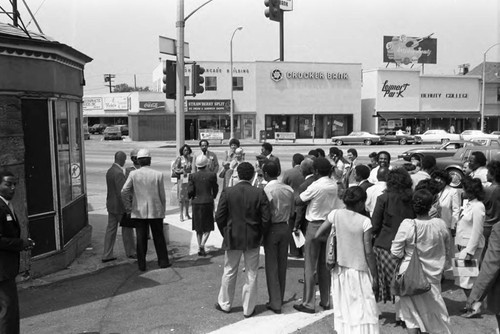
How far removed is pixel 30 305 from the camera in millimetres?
5965

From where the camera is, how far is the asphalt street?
5258mm

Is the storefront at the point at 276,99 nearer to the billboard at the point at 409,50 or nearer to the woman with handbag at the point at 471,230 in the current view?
the billboard at the point at 409,50

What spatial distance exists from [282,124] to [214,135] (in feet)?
30.4

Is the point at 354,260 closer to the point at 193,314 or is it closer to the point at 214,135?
the point at 193,314

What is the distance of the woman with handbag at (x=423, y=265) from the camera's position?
14.5 feet

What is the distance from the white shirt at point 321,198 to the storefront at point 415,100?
155 ft

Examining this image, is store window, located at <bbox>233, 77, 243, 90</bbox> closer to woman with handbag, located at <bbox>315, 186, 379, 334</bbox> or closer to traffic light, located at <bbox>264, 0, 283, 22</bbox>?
traffic light, located at <bbox>264, 0, 283, 22</bbox>

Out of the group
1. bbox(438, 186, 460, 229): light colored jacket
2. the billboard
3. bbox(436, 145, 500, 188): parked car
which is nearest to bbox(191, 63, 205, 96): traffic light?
bbox(438, 186, 460, 229): light colored jacket

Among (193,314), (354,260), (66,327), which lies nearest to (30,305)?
(66,327)

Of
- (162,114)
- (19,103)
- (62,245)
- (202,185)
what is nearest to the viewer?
(19,103)

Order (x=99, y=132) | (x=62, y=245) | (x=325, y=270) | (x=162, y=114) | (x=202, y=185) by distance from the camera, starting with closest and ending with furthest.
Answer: (x=325, y=270), (x=62, y=245), (x=202, y=185), (x=162, y=114), (x=99, y=132)

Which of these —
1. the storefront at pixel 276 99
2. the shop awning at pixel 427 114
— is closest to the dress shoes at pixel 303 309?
the storefront at pixel 276 99

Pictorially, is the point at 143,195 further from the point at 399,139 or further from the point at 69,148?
the point at 399,139

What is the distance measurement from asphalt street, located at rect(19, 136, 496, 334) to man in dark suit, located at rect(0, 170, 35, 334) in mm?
926
